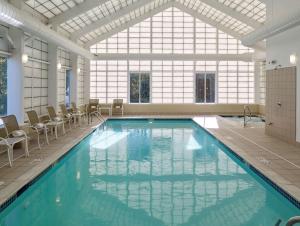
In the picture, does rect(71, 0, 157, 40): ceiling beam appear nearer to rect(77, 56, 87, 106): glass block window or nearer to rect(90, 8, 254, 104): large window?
rect(77, 56, 87, 106): glass block window

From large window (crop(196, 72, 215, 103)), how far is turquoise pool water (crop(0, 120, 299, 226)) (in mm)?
10528

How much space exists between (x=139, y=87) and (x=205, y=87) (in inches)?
142

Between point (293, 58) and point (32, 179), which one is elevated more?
point (293, 58)

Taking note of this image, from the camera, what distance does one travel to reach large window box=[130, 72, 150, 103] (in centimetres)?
1997

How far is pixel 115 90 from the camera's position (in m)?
19.9

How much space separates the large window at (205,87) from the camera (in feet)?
65.9

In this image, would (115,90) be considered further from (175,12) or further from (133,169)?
(133,169)

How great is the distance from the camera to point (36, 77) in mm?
11805

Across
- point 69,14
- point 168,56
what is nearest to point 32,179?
point 69,14

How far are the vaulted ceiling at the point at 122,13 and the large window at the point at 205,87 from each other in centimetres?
260

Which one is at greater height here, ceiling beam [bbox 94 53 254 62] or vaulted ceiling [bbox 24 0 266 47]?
vaulted ceiling [bbox 24 0 266 47]

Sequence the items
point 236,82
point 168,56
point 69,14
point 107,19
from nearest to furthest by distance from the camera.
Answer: point 69,14
point 107,19
point 168,56
point 236,82

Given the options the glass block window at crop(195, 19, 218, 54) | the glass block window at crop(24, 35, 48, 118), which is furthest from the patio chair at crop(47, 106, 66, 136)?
the glass block window at crop(195, 19, 218, 54)

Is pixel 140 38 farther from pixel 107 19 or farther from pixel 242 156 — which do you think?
pixel 242 156
